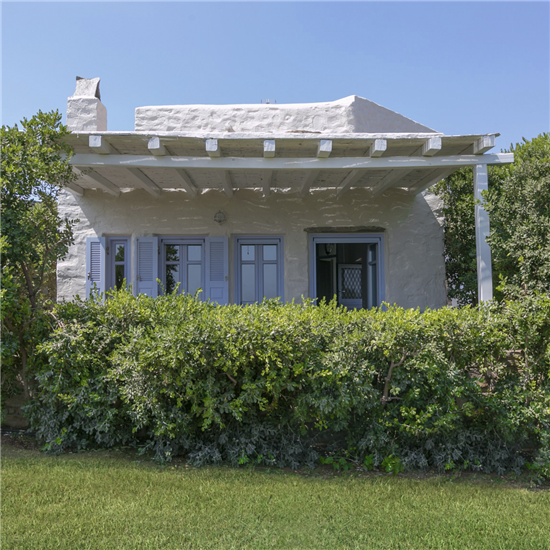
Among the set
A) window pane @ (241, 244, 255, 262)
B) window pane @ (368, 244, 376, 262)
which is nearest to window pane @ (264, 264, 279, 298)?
window pane @ (241, 244, 255, 262)

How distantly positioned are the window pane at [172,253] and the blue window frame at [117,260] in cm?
63

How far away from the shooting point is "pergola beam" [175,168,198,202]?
586cm

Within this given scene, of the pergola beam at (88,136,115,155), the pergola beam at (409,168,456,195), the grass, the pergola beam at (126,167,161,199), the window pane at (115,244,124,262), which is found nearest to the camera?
the grass

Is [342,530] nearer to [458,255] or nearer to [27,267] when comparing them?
[27,267]

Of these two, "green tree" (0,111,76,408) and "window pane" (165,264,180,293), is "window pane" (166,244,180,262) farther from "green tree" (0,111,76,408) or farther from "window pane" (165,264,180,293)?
"green tree" (0,111,76,408)

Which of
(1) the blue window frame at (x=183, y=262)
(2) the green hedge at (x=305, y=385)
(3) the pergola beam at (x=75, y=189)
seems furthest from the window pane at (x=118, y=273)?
(2) the green hedge at (x=305, y=385)

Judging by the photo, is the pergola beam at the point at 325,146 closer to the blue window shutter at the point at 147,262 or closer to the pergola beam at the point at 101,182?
the pergola beam at the point at 101,182

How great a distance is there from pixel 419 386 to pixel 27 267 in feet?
12.5

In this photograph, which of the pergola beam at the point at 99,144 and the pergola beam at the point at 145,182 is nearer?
the pergola beam at the point at 99,144

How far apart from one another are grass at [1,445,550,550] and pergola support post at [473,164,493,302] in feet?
8.56

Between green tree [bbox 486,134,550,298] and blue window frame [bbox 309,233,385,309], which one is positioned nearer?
green tree [bbox 486,134,550,298]

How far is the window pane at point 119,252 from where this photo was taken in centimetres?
732

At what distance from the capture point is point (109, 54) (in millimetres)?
7508

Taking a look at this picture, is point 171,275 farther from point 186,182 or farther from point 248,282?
point 186,182
